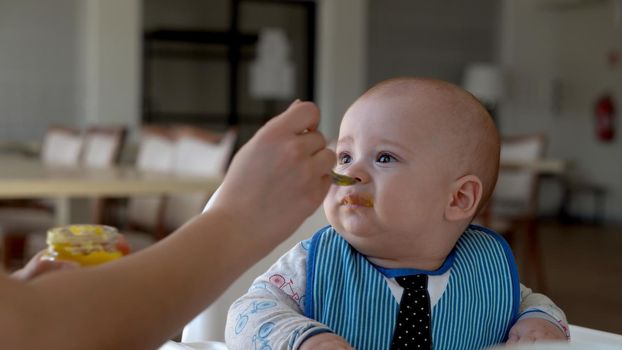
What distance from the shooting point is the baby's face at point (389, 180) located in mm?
986

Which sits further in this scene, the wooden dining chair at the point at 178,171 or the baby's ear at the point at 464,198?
the wooden dining chair at the point at 178,171

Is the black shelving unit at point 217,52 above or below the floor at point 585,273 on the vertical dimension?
above

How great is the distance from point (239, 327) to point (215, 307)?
372mm

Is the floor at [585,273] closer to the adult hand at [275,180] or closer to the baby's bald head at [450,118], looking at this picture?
the baby's bald head at [450,118]

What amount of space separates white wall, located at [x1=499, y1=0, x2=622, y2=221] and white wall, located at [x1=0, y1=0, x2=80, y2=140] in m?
5.29

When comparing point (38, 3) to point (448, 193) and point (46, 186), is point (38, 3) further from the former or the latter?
point (448, 193)

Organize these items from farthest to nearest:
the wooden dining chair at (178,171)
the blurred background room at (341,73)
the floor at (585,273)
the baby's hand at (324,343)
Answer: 1. the blurred background room at (341,73)
2. the floor at (585,273)
3. the wooden dining chair at (178,171)
4. the baby's hand at (324,343)

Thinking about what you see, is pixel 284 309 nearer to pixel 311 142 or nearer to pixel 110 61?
pixel 311 142

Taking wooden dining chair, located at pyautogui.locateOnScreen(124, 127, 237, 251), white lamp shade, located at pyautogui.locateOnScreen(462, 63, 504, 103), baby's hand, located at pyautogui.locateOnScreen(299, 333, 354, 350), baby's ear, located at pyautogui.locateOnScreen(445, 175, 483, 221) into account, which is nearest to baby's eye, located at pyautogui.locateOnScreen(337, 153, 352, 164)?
baby's ear, located at pyautogui.locateOnScreen(445, 175, 483, 221)

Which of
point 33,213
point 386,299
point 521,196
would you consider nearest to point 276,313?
point 386,299

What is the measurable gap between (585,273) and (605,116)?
4.94 m

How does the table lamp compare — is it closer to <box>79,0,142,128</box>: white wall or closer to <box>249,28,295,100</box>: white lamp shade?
<box>249,28,295,100</box>: white lamp shade

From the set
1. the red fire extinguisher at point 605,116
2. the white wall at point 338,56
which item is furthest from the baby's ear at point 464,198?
the red fire extinguisher at point 605,116

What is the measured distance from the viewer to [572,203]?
469 inches
